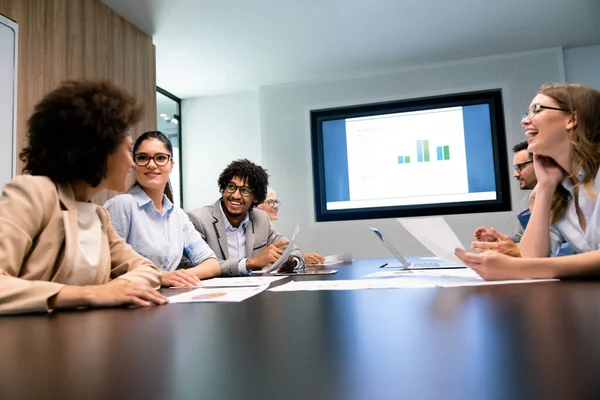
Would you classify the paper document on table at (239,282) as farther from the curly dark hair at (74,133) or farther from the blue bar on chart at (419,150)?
the blue bar on chart at (419,150)

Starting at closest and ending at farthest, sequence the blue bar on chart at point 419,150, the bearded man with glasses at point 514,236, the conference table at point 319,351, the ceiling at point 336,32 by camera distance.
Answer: the conference table at point 319,351
the bearded man with glasses at point 514,236
the ceiling at point 336,32
the blue bar on chart at point 419,150

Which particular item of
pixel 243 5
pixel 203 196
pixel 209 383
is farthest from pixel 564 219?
pixel 203 196

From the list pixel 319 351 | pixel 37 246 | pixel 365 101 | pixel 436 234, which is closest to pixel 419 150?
pixel 365 101

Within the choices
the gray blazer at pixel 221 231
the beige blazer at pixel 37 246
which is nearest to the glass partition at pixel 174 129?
the gray blazer at pixel 221 231

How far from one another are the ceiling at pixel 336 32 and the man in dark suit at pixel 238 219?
151cm

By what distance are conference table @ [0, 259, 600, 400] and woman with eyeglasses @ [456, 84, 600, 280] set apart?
0.71m

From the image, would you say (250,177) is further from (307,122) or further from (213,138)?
(213,138)

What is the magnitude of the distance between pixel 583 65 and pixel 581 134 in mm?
3634

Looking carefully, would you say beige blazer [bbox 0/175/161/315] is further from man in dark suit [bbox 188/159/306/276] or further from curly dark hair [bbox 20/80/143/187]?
man in dark suit [bbox 188/159/306/276]

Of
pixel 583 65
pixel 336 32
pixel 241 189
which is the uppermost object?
pixel 336 32

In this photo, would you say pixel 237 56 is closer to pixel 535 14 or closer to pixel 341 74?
pixel 341 74

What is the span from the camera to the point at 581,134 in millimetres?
1406

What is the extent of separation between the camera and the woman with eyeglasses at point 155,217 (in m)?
1.93

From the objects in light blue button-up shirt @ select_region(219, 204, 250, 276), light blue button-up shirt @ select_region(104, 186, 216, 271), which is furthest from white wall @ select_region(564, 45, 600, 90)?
light blue button-up shirt @ select_region(104, 186, 216, 271)
